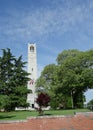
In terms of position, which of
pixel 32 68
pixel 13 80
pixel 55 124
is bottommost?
pixel 55 124

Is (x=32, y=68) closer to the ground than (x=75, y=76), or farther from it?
farther from it

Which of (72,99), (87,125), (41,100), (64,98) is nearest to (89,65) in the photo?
(72,99)

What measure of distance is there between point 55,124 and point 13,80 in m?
20.1

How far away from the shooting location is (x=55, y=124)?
21.6 m

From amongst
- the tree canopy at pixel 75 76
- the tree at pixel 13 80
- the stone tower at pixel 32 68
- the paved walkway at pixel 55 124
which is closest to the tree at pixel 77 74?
the tree canopy at pixel 75 76

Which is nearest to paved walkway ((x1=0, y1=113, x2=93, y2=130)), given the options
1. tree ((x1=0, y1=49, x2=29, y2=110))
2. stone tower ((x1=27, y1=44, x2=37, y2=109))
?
tree ((x1=0, y1=49, x2=29, y2=110))

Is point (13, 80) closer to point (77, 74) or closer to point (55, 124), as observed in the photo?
point (77, 74)

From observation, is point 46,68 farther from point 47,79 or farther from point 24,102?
point 24,102

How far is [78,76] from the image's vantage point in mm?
43844

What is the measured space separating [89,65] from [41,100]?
20.2 m

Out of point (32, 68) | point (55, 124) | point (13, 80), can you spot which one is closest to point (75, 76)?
point (13, 80)

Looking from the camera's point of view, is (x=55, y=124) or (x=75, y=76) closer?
(x=55, y=124)

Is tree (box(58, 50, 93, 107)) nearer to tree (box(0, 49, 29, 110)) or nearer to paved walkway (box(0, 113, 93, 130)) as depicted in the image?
tree (box(0, 49, 29, 110))

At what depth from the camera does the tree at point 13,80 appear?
3928 cm
